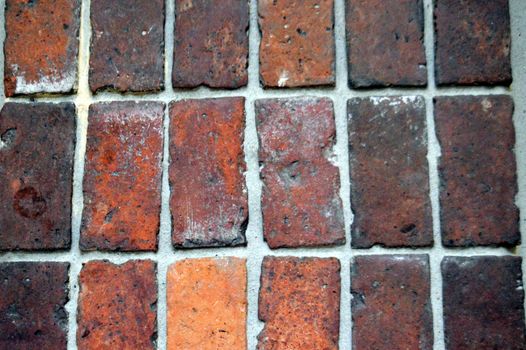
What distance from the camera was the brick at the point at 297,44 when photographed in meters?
0.75

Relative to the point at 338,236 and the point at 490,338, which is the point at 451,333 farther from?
the point at 338,236

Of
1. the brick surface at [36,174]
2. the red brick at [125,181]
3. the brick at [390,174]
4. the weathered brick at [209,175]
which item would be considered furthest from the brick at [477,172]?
the brick surface at [36,174]

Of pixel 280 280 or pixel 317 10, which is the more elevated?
pixel 317 10

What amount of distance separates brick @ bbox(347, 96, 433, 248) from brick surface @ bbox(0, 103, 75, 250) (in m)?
0.36

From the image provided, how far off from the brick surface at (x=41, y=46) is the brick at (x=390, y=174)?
0.38 metres

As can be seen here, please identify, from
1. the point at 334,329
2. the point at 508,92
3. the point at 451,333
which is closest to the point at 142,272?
the point at 334,329

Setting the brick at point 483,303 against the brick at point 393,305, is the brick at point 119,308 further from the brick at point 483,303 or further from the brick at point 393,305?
the brick at point 483,303

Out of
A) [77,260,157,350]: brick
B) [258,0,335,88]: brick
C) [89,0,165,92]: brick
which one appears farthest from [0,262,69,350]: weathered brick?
[258,0,335,88]: brick

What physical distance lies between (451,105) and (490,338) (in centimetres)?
29

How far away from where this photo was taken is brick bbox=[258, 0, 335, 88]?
29.4 inches

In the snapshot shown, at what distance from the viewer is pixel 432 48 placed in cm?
75

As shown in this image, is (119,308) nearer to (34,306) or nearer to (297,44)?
(34,306)

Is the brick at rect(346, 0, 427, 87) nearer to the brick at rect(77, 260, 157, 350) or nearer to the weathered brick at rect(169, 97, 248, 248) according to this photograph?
the weathered brick at rect(169, 97, 248, 248)

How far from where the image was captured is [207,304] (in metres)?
0.73
